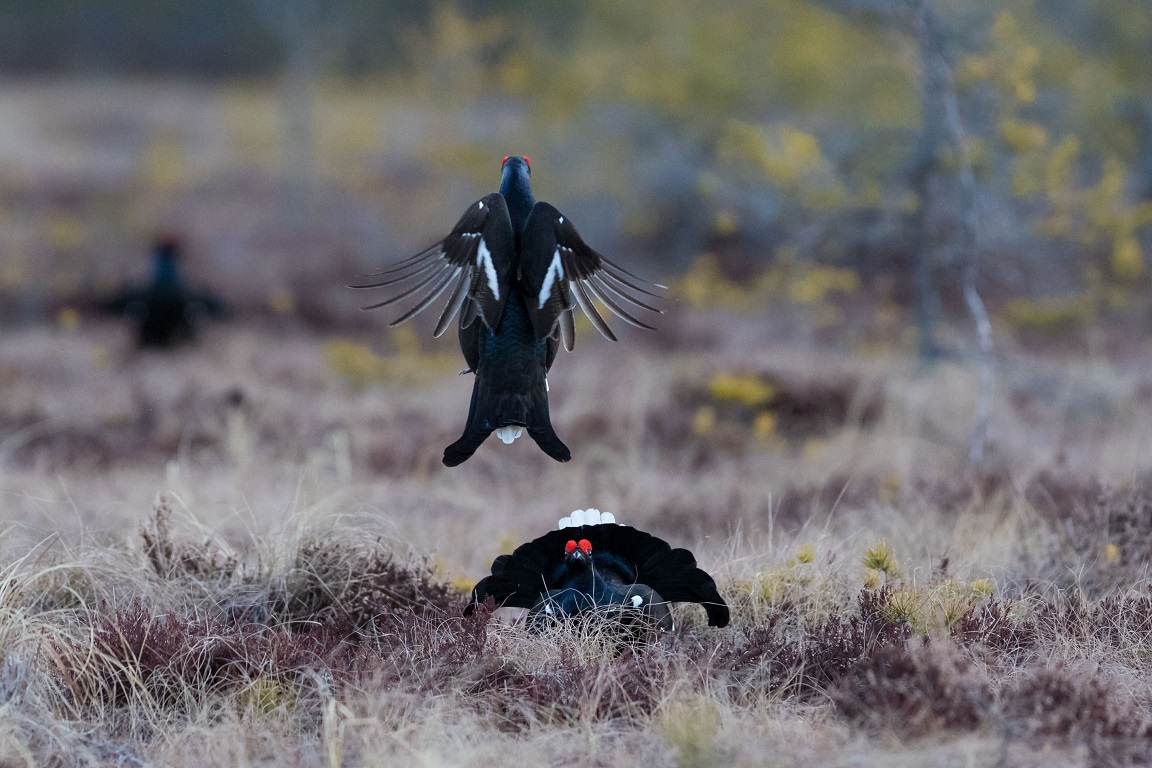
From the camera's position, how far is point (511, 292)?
3.95 m

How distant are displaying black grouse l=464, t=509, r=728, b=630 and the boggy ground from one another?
5.0 inches

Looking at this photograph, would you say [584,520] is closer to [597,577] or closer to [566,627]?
[597,577]

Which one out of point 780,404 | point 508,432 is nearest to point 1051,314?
point 780,404

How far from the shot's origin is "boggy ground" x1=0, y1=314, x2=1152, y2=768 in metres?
3.30

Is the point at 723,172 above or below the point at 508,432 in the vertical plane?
above

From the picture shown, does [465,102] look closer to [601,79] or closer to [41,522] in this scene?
[601,79]

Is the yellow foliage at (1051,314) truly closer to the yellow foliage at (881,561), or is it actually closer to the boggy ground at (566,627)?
the boggy ground at (566,627)

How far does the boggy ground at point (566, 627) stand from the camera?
330cm

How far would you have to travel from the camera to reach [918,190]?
921 cm

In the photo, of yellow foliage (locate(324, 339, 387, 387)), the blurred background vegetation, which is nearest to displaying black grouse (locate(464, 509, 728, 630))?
the blurred background vegetation

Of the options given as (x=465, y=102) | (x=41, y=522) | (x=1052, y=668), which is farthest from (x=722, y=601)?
(x=465, y=102)

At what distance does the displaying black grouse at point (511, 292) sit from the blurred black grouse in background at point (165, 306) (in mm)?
7711

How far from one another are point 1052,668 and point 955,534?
1.58 metres

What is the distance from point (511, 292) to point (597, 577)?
40.3 inches
